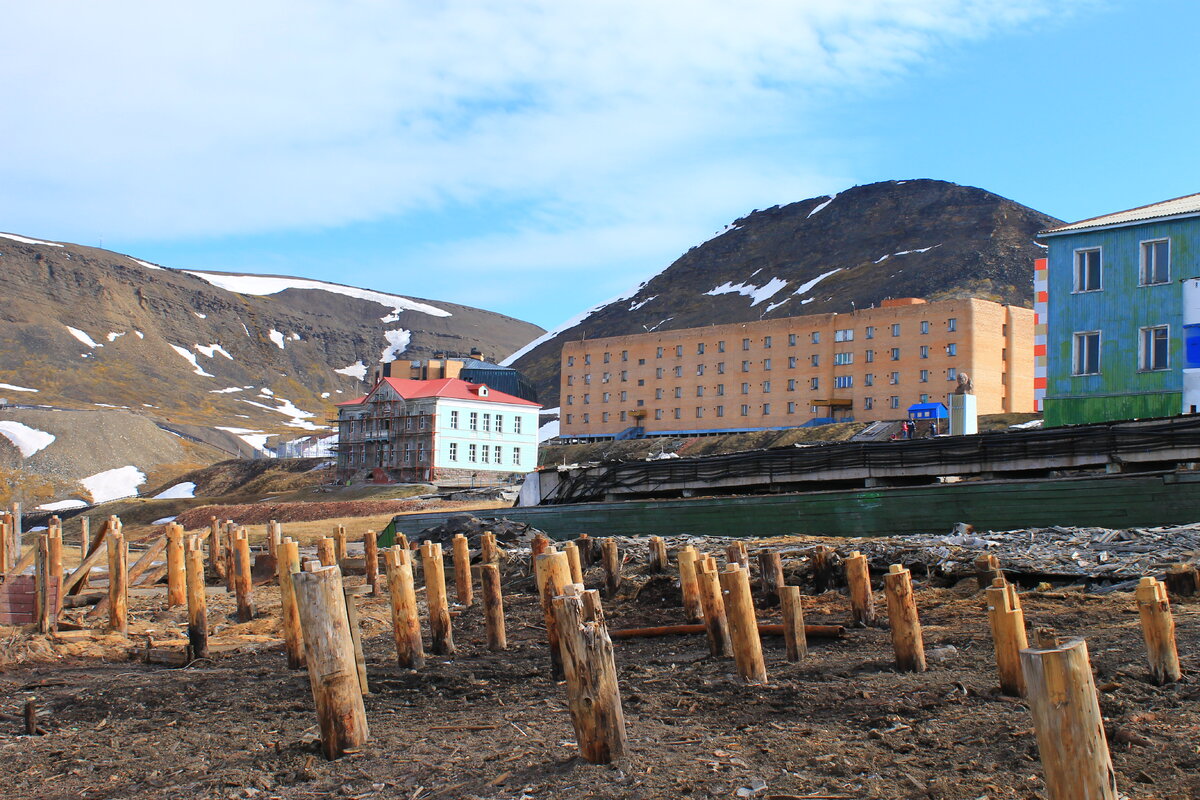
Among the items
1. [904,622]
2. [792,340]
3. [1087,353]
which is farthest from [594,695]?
[792,340]

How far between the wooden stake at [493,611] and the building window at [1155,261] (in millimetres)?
25364

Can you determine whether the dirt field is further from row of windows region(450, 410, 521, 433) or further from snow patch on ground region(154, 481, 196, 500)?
snow patch on ground region(154, 481, 196, 500)

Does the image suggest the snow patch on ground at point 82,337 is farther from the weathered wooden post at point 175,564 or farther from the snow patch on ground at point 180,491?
the weathered wooden post at point 175,564

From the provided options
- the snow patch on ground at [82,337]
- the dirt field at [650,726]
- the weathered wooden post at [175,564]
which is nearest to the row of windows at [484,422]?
the weathered wooden post at [175,564]

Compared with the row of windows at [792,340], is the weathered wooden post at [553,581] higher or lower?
lower

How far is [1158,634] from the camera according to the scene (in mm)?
10102

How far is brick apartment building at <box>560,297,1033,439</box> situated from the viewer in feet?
348

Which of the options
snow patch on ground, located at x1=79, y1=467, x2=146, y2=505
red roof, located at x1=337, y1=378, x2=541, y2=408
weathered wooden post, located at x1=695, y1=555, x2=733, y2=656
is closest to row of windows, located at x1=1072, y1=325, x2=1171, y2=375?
weathered wooden post, located at x1=695, y1=555, x2=733, y2=656

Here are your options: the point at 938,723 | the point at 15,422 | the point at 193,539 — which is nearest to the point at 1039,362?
the point at 193,539

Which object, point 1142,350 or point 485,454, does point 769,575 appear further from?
point 485,454

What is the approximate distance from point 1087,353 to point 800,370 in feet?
272

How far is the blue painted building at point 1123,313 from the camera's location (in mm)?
32312

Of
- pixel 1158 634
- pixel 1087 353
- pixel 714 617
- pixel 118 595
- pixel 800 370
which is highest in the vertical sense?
pixel 800 370

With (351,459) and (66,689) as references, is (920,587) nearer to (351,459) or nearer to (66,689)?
(66,689)
